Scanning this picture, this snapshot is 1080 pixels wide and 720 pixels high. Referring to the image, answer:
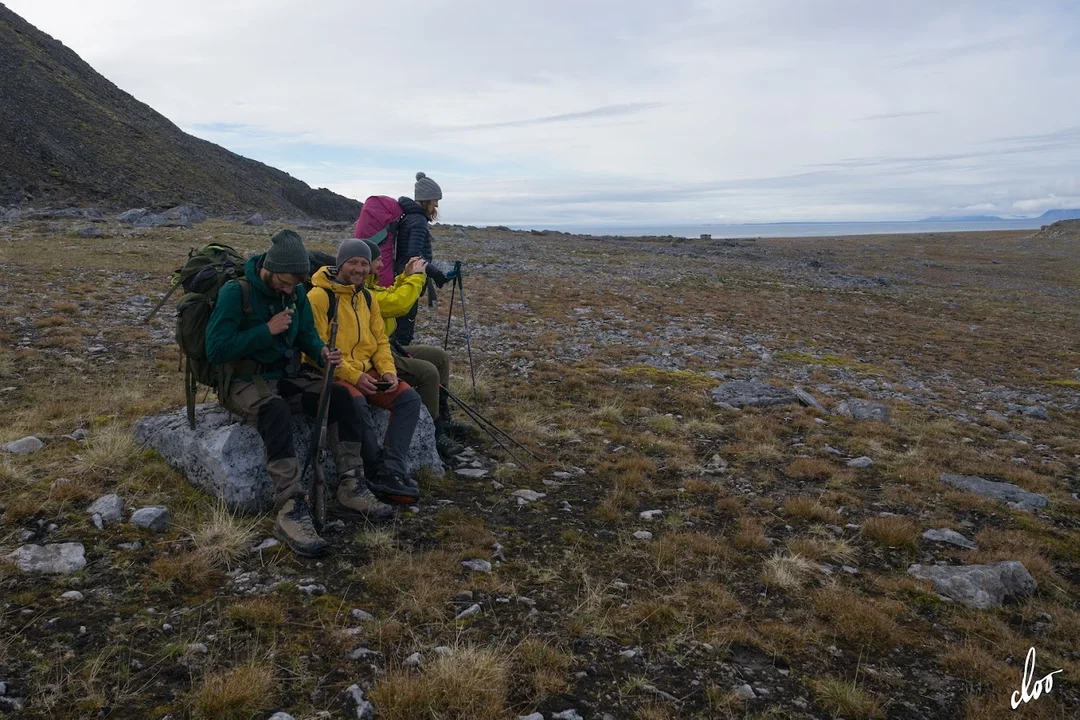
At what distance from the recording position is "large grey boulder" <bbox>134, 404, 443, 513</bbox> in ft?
20.7

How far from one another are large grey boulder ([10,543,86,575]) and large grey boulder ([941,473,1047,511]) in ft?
31.4

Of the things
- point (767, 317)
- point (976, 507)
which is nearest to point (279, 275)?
point (976, 507)

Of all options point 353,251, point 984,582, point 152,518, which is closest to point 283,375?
point 353,251

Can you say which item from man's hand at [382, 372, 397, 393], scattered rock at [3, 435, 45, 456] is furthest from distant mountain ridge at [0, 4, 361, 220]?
man's hand at [382, 372, 397, 393]

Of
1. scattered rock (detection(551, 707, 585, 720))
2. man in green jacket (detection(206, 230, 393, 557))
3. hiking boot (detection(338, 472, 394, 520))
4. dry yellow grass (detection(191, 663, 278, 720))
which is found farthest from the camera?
hiking boot (detection(338, 472, 394, 520))

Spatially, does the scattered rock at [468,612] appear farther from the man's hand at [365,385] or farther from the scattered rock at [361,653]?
the man's hand at [365,385]

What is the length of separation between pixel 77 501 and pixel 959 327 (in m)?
28.7

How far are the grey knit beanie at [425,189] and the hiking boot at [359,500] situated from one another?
396 centimetres

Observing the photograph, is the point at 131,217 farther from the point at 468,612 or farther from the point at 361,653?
the point at 361,653

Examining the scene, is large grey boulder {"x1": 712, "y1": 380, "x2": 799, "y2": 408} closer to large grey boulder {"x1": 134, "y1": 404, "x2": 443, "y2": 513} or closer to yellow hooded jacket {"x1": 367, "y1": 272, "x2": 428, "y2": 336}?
yellow hooded jacket {"x1": 367, "y1": 272, "x2": 428, "y2": 336}

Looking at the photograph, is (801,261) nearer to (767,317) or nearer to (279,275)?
(767,317)

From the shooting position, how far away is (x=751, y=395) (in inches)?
484

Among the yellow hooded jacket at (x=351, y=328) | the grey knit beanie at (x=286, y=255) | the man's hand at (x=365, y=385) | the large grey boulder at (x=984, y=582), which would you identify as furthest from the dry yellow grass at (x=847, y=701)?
the grey knit beanie at (x=286, y=255)

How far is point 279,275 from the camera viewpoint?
20.2ft
